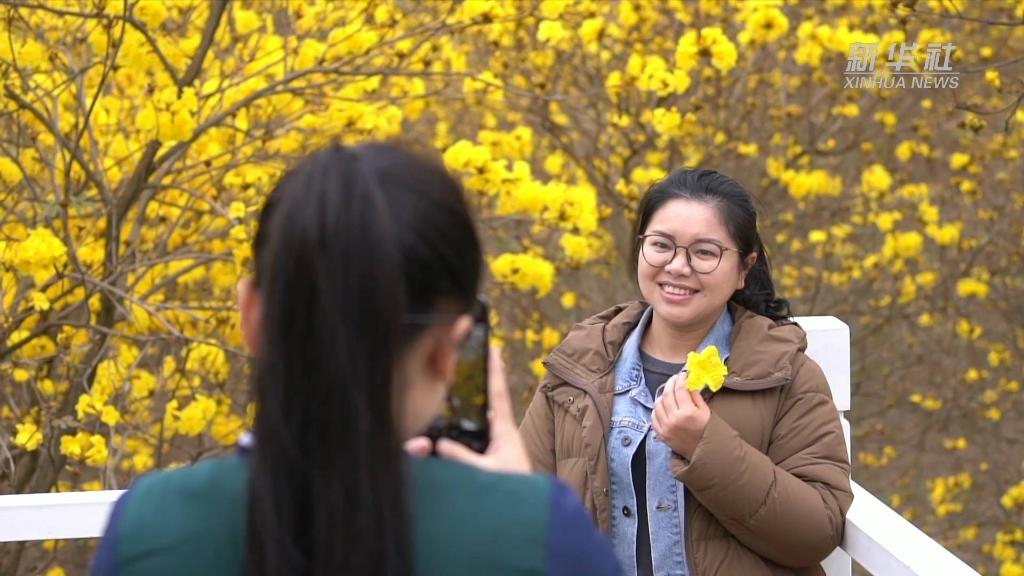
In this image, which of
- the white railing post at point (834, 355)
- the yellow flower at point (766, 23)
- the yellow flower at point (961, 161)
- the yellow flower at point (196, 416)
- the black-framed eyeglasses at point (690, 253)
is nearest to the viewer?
the black-framed eyeglasses at point (690, 253)

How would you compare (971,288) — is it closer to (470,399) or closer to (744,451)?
(744,451)

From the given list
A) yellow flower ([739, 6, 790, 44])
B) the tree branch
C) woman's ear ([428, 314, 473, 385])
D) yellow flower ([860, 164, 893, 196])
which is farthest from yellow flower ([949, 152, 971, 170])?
woman's ear ([428, 314, 473, 385])

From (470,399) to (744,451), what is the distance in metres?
0.93

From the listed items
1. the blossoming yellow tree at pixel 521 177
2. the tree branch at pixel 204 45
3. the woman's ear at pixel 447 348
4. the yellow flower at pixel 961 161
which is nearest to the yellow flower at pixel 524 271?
the blossoming yellow tree at pixel 521 177

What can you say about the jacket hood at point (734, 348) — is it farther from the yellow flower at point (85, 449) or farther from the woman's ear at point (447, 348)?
the yellow flower at point (85, 449)

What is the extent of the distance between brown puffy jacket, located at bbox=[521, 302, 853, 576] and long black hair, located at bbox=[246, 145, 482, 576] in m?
1.08

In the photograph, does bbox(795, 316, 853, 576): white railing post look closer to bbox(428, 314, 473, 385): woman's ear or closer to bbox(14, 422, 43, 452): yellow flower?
bbox(428, 314, 473, 385): woman's ear

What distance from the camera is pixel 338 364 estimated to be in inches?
38.8

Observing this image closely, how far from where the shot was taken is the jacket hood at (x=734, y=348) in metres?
2.15

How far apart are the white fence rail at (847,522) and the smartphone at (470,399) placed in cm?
90

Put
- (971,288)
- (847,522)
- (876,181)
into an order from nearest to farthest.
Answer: (847,522)
(971,288)
(876,181)

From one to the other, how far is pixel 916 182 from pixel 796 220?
646 mm

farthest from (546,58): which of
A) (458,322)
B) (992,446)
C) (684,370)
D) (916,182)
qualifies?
(458,322)

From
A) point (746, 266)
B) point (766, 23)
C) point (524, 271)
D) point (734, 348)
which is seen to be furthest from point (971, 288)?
point (734, 348)
